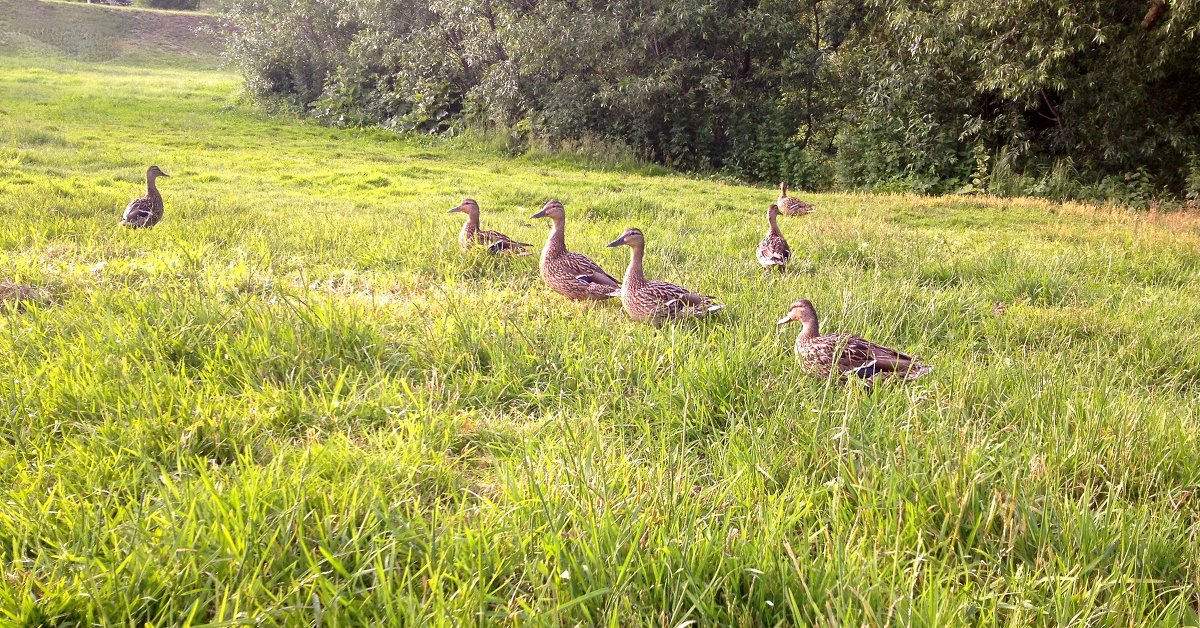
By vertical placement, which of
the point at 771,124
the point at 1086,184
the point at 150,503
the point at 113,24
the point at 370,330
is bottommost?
the point at 150,503

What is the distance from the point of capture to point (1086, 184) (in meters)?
16.2

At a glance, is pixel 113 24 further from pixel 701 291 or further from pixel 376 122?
pixel 701 291

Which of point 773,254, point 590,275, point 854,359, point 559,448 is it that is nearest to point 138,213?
point 590,275

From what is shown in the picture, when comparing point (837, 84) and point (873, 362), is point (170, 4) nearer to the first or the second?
point (837, 84)

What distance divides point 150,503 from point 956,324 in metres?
4.84

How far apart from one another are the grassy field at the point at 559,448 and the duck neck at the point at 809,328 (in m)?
0.32

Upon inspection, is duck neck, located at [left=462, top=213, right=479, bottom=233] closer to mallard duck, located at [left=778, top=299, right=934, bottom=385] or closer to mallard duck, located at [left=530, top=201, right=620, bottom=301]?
mallard duck, located at [left=530, top=201, right=620, bottom=301]

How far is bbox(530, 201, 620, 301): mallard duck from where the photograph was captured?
5262 millimetres

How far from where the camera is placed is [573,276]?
17.5 feet

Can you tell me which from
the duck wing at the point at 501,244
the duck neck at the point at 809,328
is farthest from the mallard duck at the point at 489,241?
the duck neck at the point at 809,328

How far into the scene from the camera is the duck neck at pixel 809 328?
4.02 meters

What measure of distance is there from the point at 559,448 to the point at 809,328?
1.98 meters

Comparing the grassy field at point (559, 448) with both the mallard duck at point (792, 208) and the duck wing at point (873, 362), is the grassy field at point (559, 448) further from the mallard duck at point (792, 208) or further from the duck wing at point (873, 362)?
the mallard duck at point (792, 208)

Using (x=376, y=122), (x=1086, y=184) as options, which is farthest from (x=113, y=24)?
(x=1086, y=184)
